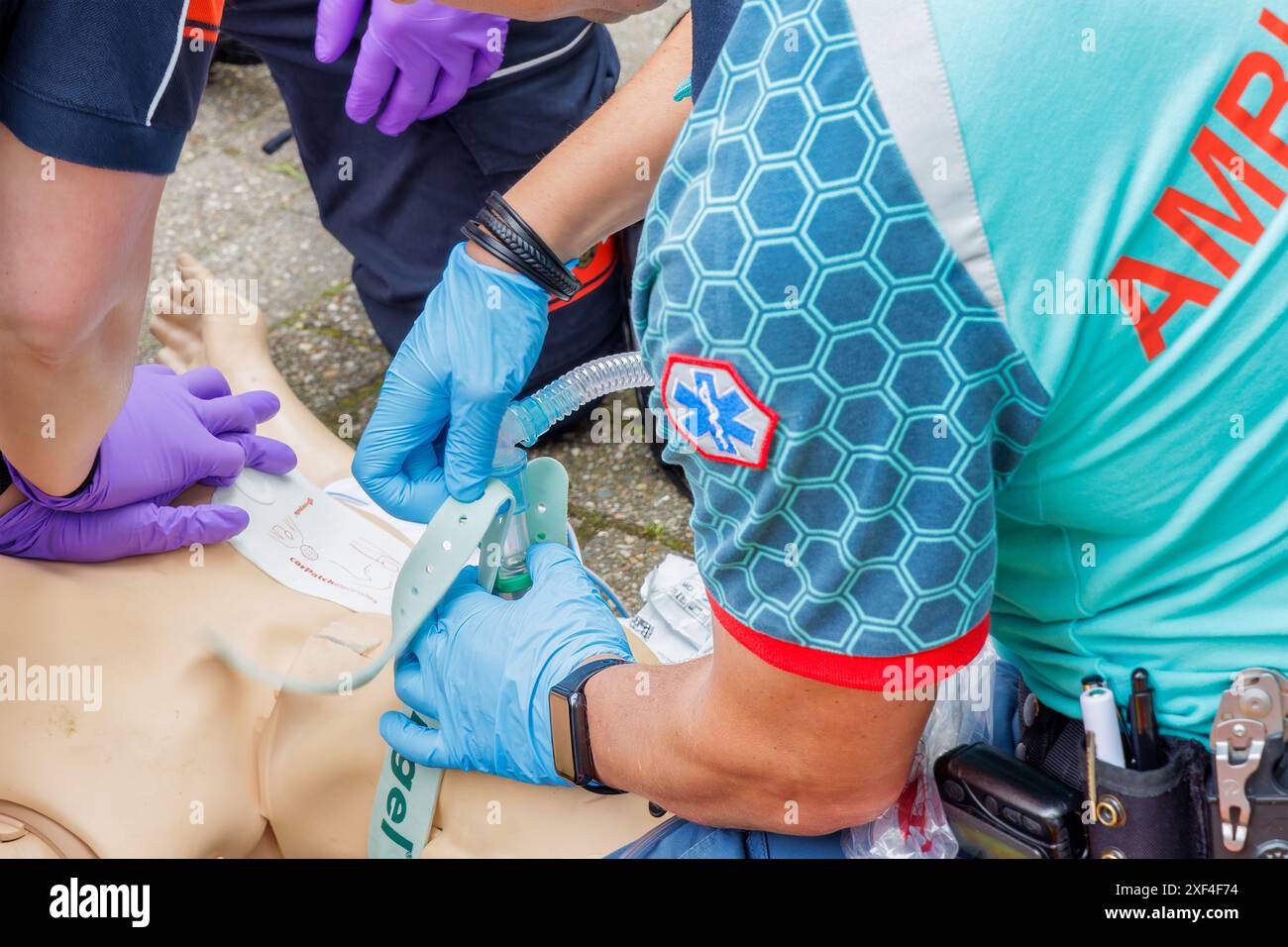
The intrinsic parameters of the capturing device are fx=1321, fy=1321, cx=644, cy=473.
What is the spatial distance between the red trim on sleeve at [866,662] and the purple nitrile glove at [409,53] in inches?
56.3

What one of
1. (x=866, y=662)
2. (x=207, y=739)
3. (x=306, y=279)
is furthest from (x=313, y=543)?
(x=306, y=279)

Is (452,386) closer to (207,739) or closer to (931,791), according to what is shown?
(207,739)

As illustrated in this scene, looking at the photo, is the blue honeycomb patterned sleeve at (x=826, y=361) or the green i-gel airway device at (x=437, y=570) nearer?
the blue honeycomb patterned sleeve at (x=826, y=361)

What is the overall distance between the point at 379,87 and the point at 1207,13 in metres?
1.66

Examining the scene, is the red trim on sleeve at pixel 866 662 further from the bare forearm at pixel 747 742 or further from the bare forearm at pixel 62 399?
the bare forearm at pixel 62 399

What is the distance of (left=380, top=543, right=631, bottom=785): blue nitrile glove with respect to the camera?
4.94ft

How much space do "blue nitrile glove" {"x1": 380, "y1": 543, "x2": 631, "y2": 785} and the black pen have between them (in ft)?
1.93

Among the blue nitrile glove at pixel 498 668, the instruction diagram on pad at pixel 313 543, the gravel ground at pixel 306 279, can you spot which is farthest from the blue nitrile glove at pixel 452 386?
the gravel ground at pixel 306 279

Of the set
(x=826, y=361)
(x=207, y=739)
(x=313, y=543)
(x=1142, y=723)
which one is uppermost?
(x=826, y=361)

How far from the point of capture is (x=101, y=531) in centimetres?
185

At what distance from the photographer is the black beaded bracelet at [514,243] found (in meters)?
1.75

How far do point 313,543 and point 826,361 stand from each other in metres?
1.31

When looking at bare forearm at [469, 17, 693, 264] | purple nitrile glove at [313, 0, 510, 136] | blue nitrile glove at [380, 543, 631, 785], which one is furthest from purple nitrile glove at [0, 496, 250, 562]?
purple nitrile glove at [313, 0, 510, 136]

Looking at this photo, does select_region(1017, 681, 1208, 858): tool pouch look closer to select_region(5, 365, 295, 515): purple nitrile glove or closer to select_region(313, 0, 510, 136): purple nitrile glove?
select_region(5, 365, 295, 515): purple nitrile glove
